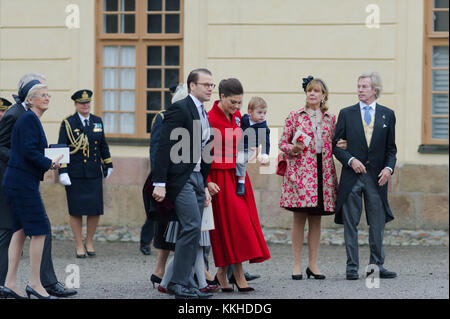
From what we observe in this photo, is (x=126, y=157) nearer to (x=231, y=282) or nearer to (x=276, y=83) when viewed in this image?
(x=276, y=83)

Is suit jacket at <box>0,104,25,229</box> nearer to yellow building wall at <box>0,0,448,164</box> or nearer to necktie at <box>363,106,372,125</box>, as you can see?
necktie at <box>363,106,372,125</box>

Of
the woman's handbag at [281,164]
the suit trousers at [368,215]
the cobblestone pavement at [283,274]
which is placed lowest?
the cobblestone pavement at [283,274]

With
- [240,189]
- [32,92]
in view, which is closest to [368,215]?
[240,189]

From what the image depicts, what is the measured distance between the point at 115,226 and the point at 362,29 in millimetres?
4346

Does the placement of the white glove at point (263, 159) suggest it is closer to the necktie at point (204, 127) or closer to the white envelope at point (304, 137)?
A: the white envelope at point (304, 137)

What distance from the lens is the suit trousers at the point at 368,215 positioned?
362 inches

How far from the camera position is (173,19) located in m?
13.6

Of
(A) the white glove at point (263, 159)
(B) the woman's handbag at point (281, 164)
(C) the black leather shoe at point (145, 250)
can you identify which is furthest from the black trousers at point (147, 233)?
(A) the white glove at point (263, 159)

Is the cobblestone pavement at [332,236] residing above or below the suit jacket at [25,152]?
below

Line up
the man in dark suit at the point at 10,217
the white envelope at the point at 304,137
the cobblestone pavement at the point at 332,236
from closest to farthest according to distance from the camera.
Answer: the man in dark suit at the point at 10,217 → the white envelope at the point at 304,137 → the cobblestone pavement at the point at 332,236

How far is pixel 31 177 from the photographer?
24.8ft

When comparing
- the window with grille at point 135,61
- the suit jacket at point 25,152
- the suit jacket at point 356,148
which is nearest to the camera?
the suit jacket at point 25,152

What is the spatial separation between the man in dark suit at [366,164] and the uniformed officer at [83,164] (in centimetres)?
329

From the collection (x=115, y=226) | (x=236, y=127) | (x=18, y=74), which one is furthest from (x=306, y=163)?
(x=18, y=74)
